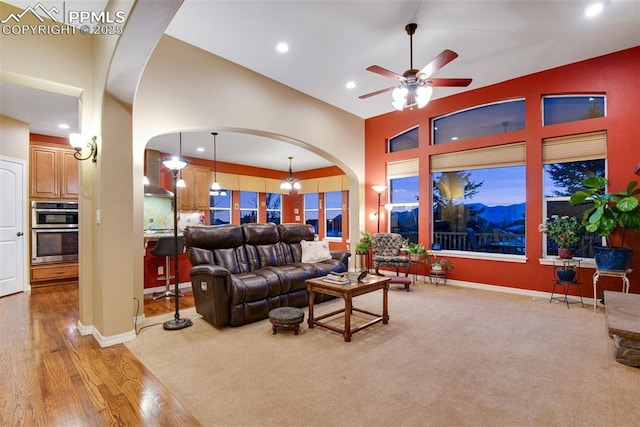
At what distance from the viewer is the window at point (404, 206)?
6.32 meters

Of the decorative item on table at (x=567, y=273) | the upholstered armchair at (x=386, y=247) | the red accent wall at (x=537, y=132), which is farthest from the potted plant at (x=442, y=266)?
the decorative item on table at (x=567, y=273)

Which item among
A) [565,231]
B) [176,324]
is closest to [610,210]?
[565,231]

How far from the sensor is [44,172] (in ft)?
18.6

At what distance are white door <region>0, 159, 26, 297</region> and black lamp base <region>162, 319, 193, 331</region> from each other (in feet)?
12.2

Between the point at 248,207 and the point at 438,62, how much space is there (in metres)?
7.55

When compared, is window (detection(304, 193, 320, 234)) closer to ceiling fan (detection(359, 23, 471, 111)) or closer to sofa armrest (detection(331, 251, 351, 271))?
sofa armrest (detection(331, 251, 351, 271))

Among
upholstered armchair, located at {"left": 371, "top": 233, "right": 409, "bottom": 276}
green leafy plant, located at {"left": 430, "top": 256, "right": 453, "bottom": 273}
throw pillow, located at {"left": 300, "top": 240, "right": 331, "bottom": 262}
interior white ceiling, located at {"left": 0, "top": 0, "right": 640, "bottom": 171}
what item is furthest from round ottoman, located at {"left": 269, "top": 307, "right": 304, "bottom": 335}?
green leafy plant, located at {"left": 430, "top": 256, "right": 453, "bottom": 273}

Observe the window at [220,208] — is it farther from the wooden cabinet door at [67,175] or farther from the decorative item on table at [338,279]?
the decorative item on table at [338,279]

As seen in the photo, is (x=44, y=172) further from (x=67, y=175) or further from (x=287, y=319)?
(x=287, y=319)

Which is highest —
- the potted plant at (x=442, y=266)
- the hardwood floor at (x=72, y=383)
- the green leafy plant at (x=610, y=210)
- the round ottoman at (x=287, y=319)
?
the green leafy plant at (x=610, y=210)

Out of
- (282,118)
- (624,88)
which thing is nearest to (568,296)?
(624,88)

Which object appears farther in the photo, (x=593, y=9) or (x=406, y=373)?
(x=593, y=9)

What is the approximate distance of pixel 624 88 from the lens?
13.4 ft

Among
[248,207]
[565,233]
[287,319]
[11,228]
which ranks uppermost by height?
[248,207]
